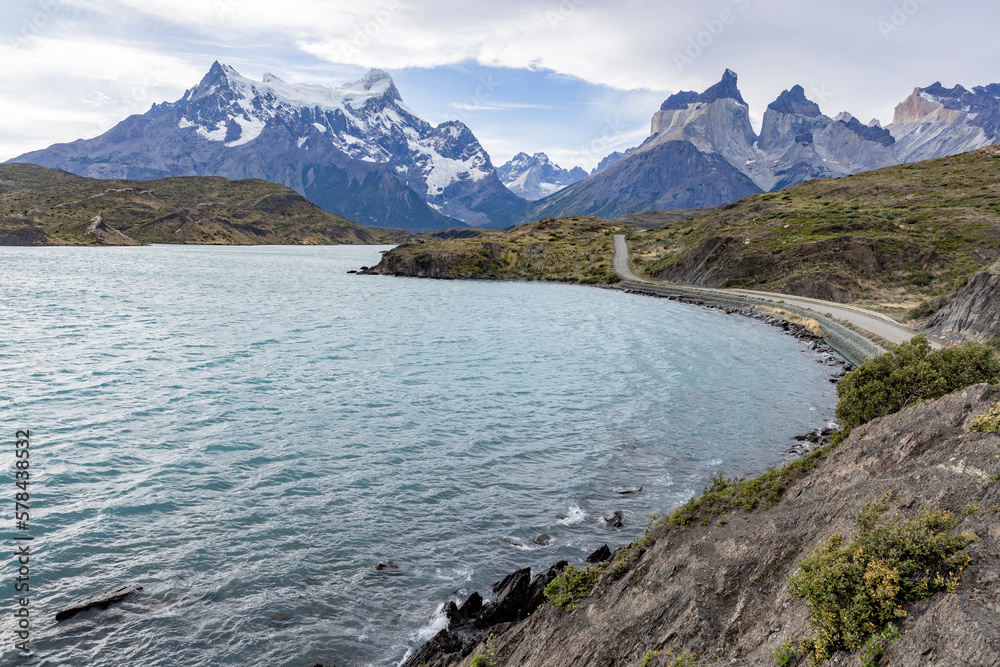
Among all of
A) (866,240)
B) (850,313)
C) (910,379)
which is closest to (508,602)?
(910,379)

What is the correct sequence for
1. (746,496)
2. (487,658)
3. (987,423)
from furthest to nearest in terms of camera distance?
(746,496), (487,658), (987,423)

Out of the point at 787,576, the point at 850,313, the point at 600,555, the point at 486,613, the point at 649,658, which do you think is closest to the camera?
the point at 649,658

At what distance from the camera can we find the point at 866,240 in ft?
283

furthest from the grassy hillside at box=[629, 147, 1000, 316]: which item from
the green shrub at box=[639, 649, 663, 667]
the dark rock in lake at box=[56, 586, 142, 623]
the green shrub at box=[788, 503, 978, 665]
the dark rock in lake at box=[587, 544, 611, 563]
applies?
the dark rock in lake at box=[56, 586, 142, 623]

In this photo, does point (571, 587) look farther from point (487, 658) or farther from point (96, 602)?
point (96, 602)

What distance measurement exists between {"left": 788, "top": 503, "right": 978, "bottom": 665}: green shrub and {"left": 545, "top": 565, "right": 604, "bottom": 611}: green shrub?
18.6 ft

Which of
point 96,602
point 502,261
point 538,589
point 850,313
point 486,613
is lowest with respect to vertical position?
point 96,602

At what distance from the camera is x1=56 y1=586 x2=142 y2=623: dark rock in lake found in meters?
15.5

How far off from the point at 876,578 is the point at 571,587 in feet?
24.2

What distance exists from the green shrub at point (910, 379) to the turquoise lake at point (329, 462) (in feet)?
24.6

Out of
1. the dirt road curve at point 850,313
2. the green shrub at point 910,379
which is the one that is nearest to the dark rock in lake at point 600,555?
the green shrub at point 910,379

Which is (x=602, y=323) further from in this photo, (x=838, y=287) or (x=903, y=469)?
(x=903, y=469)

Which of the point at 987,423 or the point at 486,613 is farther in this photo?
the point at 486,613

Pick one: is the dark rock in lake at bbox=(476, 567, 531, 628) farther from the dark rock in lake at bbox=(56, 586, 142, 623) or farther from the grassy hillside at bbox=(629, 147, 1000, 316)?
the grassy hillside at bbox=(629, 147, 1000, 316)
